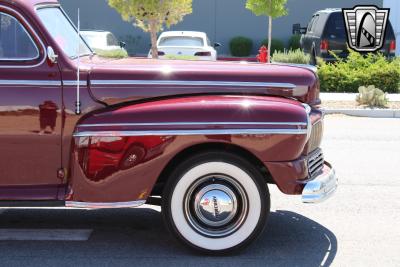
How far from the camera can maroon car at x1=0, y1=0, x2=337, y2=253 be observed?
4816 millimetres

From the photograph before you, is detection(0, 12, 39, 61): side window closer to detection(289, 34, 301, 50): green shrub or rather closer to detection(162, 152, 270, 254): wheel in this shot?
detection(162, 152, 270, 254): wheel

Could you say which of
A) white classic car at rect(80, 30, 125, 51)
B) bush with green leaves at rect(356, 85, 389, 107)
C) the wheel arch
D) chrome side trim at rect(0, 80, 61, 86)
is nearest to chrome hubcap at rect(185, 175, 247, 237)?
the wheel arch

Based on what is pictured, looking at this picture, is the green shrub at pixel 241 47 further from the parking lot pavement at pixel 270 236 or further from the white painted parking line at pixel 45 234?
the white painted parking line at pixel 45 234

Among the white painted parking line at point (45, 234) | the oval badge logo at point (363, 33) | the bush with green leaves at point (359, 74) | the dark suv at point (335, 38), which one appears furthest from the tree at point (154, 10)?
the white painted parking line at point (45, 234)

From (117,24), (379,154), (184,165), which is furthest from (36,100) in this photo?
(117,24)

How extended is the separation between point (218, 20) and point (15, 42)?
2378cm

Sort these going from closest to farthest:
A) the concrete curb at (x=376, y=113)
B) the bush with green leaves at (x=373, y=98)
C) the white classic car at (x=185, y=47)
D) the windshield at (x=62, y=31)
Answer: the windshield at (x=62, y=31), the concrete curb at (x=376, y=113), the bush with green leaves at (x=373, y=98), the white classic car at (x=185, y=47)

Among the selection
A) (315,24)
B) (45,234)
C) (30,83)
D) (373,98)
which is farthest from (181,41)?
(30,83)

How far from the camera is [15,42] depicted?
502 cm

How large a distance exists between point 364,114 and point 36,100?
990cm

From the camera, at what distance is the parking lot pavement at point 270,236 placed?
494 centimetres

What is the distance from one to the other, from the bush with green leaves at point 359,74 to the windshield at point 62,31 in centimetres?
1139

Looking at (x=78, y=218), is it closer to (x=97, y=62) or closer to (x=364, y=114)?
(x=97, y=62)

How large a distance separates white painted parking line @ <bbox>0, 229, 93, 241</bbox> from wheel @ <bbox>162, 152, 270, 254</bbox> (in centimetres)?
92
